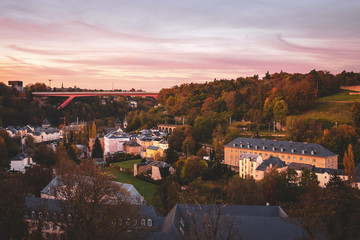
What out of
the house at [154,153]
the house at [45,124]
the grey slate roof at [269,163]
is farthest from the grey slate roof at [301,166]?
the house at [45,124]

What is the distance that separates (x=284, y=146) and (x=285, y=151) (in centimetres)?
48

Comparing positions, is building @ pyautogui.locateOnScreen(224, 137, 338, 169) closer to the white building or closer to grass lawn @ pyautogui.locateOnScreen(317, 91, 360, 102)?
the white building

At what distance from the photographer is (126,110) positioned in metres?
71.1

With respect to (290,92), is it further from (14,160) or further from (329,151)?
(14,160)

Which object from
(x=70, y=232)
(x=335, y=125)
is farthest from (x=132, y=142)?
(x=70, y=232)

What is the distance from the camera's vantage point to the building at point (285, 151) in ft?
80.6

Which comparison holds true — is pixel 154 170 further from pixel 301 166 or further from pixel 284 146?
pixel 301 166

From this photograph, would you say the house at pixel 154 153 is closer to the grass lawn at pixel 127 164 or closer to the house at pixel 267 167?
the grass lawn at pixel 127 164

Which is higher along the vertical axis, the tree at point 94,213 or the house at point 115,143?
the tree at point 94,213

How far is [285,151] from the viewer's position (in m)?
26.3

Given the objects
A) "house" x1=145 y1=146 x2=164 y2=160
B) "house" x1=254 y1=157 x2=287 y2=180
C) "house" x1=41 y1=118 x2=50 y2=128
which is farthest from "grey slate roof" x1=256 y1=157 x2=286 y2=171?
"house" x1=41 y1=118 x2=50 y2=128

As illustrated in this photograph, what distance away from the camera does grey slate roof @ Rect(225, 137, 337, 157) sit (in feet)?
81.3

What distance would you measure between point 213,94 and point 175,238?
38119mm

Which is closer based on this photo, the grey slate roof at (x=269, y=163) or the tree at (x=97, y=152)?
the grey slate roof at (x=269, y=163)
